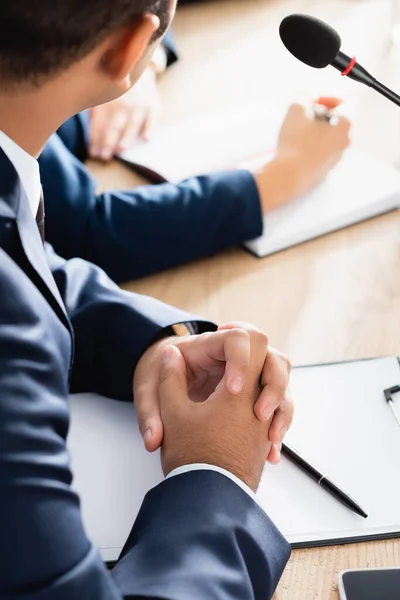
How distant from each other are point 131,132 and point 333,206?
36cm

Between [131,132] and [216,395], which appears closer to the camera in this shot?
[216,395]

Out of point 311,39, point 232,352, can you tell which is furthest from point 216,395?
point 311,39

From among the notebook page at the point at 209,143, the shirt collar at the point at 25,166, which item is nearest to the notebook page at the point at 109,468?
the shirt collar at the point at 25,166

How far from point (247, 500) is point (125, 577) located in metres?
0.12

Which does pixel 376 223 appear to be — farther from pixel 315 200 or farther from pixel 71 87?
pixel 71 87

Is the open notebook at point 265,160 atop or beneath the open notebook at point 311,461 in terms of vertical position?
atop

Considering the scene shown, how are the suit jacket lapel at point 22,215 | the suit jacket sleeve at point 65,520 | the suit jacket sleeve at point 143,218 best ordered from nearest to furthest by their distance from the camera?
the suit jacket sleeve at point 65,520 < the suit jacket lapel at point 22,215 < the suit jacket sleeve at point 143,218

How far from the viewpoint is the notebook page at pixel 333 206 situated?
0.99 meters

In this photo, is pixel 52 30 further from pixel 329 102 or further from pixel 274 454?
pixel 329 102

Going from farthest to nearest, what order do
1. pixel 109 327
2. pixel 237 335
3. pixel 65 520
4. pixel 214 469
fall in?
pixel 109 327, pixel 237 335, pixel 214 469, pixel 65 520

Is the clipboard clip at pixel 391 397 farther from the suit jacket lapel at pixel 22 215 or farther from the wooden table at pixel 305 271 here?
the suit jacket lapel at pixel 22 215

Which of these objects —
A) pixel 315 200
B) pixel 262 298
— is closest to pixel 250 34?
pixel 315 200

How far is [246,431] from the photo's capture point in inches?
27.3

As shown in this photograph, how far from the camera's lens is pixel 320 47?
831 millimetres
